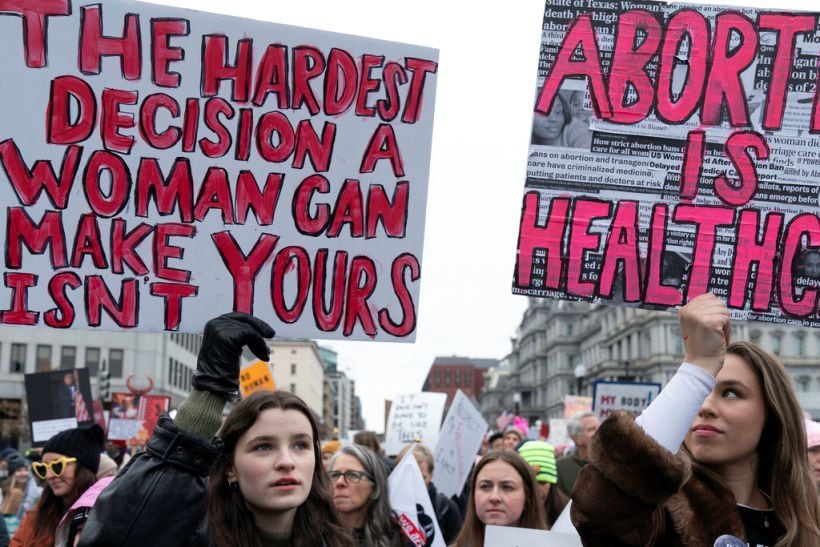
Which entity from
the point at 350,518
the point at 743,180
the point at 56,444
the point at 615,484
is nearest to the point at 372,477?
the point at 350,518

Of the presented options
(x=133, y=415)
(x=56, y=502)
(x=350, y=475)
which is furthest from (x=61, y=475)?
(x=133, y=415)

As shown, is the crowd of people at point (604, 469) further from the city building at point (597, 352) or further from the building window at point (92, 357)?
the building window at point (92, 357)

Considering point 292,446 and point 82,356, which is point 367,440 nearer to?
point 292,446

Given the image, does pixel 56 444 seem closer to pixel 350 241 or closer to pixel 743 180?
pixel 350 241

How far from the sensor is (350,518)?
5316 millimetres

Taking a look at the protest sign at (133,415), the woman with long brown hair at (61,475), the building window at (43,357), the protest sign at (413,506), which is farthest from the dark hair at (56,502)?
the building window at (43,357)

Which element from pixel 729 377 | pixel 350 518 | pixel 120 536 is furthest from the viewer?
pixel 350 518

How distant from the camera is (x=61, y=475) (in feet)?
17.4

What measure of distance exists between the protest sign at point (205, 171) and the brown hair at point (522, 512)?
1.70m

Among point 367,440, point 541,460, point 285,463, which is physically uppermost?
point 285,463

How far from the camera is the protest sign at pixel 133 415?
16047 millimetres

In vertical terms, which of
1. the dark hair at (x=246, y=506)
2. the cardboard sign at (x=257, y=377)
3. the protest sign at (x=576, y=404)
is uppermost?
the dark hair at (x=246, y=506)

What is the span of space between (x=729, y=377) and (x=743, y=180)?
119 centimetres

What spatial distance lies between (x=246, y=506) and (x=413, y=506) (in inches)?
106
